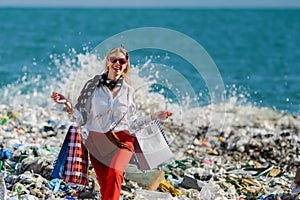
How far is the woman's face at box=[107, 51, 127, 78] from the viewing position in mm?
4676

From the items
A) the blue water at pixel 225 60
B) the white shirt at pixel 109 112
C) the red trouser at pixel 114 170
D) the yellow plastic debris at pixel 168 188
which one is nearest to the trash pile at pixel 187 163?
the yellow plastic debris at pixel 168 188

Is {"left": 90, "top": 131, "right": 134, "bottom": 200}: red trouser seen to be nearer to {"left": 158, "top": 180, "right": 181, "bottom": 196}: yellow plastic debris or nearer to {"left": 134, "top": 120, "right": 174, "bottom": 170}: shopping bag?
{"left": 134, "top": 120, "right": 174, "bottom": 170}: shopping bag

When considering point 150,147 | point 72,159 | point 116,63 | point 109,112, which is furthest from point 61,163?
point 116,63

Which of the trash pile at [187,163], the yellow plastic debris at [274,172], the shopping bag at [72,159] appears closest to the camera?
the shopping bag at [72,159]

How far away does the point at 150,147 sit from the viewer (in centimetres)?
486

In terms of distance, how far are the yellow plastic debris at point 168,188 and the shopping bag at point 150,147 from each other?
2.09 ft

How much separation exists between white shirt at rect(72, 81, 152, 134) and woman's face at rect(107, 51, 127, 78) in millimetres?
125

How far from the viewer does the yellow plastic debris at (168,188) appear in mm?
5512

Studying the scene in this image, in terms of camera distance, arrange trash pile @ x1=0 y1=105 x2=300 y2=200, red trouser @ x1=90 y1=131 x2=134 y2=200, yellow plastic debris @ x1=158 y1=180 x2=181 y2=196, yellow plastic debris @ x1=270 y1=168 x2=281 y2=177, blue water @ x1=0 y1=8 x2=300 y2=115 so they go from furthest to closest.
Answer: blue water @ x1=0 y1=8 x2=300 y2=115
yellow plastic debris @ x1=270 y1=168 x2=281 y2=177
yellow plastic debris @ x1=158 y1=180 x2=181 y2=196
trash pile @ x1=0 y1=105 x2=300 y2=200
red trouser @ x1=90 y1=131 x2=134 y2=200

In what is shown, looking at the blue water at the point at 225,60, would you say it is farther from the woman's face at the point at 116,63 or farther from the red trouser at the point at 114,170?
the red trouser at the point at 114,170

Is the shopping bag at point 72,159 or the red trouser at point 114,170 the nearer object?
the red trouser at point 114,170

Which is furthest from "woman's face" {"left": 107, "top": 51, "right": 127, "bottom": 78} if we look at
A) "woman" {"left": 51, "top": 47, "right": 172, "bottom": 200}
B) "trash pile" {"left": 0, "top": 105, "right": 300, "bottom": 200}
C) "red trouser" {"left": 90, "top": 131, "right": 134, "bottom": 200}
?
"trash pile" {"left": 0, "top": 105, "right": 300, "bottom": 200}

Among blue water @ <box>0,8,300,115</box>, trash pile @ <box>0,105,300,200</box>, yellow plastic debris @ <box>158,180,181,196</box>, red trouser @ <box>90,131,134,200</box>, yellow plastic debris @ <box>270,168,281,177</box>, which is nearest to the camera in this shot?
red trouser @ <box>90,131,134,200</box>

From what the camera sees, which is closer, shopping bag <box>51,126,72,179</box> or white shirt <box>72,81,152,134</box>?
white shirt <box>72,81,152,134</box>
